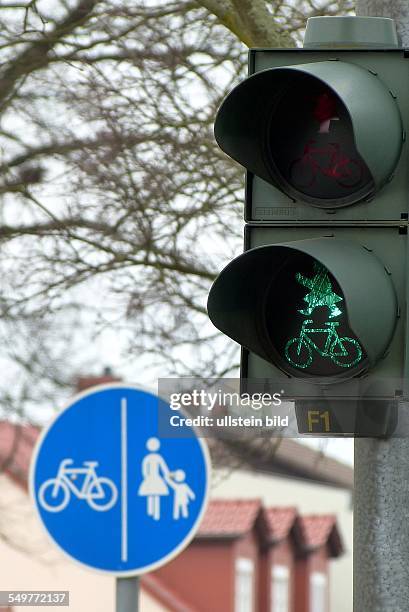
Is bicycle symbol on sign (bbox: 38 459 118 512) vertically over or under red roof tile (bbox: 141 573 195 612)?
under

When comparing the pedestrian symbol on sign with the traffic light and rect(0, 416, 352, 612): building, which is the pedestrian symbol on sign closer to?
the traffic light

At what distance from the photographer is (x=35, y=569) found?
14.5m

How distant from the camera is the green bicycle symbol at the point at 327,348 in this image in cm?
384

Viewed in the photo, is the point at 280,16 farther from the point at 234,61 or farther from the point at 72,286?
the point at 72,286

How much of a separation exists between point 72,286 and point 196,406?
698 centimetres

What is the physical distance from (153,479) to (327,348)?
63.7 inches

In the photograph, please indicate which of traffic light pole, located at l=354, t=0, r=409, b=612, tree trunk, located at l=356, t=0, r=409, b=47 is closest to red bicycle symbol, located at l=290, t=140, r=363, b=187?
tree trunk, located at l=356, t=0, r=409, b=47

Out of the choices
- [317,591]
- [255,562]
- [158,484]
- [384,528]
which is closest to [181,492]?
[158,484]

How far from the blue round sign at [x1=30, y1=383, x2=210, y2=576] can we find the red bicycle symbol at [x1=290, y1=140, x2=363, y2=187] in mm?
1263

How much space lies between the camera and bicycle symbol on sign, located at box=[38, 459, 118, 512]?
5301mm

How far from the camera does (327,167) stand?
3.97 m

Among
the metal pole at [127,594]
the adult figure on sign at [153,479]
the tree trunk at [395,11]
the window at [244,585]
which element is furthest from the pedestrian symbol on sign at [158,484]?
the window at [244,585]

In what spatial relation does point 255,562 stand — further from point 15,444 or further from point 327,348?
point 327,348

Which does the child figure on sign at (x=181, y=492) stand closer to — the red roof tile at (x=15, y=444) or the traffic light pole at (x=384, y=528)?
the traffic light pole at (x=384, y=528)
